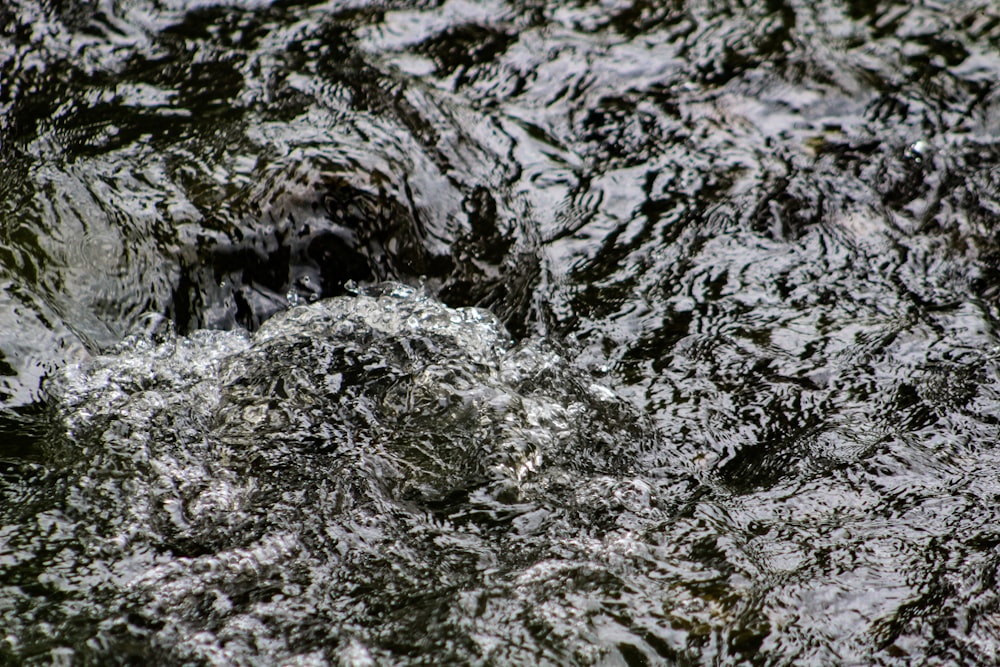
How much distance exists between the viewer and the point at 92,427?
95.8 inches

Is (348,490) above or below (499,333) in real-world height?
above

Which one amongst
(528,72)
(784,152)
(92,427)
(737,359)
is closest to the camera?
(92,427)

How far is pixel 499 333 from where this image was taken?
2967 millimetres

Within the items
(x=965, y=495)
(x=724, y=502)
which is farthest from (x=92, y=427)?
(x=965, y=495)

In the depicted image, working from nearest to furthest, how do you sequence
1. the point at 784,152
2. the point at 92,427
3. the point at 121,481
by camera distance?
the point at 121,481 < the point at 92,427 < the point at 784,152

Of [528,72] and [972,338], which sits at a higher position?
[528,72]

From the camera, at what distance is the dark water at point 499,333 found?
1.97 meters

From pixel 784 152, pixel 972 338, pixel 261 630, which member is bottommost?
pixel 972 338

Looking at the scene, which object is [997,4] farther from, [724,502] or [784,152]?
[724,502]

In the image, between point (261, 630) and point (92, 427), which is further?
point (92, 427)

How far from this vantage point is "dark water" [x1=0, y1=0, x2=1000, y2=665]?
1969mm

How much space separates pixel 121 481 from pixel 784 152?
113 inches

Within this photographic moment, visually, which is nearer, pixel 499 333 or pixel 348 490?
pixel 348 490

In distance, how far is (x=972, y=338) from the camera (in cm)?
284
